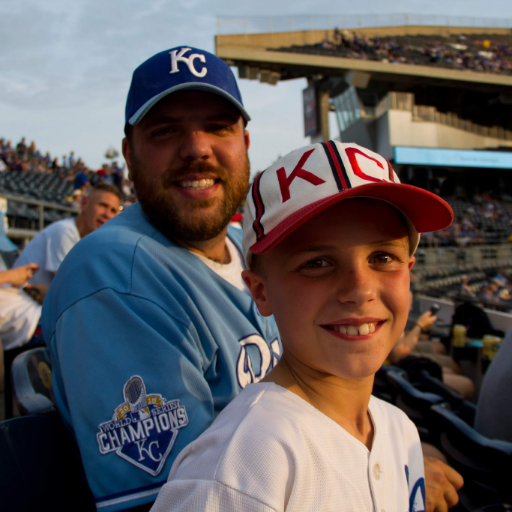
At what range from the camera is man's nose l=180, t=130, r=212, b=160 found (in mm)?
1581

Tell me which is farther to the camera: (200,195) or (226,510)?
(200,195)

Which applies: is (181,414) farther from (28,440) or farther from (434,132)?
(434,132)

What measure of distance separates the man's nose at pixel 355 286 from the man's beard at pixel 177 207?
737 millimetres

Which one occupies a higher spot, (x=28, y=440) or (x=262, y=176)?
(x=262, y=176)

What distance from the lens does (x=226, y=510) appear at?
2.44 ft

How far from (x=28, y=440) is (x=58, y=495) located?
18cm

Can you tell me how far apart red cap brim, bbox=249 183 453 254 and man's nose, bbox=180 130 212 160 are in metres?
0.68

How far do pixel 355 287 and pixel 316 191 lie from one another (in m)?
0.23

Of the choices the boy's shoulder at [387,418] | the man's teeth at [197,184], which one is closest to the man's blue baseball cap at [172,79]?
the man's teeth at [197,184]

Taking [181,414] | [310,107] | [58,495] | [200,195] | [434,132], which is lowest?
[58,495]

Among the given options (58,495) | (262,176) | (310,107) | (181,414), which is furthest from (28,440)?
(310,107)

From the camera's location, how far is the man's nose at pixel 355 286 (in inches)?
37.0

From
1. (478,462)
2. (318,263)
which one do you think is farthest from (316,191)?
(478,462)

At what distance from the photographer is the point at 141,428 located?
1.06 meters
